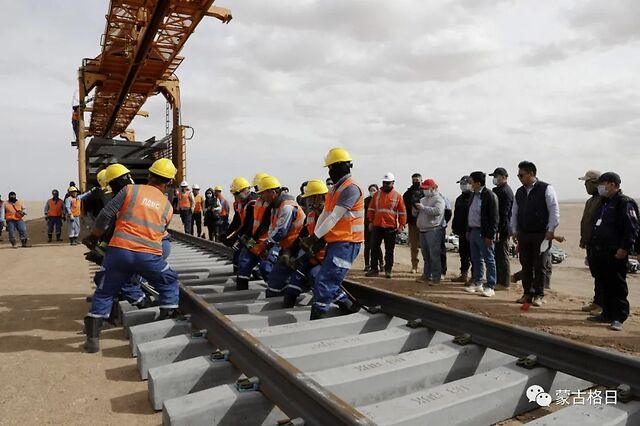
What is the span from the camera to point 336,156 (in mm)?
4160

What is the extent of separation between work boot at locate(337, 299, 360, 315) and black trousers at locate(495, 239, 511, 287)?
11.7 feet

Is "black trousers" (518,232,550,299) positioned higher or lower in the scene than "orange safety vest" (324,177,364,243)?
lower

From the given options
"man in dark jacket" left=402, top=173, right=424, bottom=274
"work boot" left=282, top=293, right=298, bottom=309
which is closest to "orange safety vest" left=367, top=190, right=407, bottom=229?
"man in dark jacket" left=402, top=173, right=424, bottom=274

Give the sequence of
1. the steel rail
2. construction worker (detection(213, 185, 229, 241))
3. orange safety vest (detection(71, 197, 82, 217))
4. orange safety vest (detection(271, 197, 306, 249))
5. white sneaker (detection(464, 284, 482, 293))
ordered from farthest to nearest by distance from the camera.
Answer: orange safety vest (detection(71, 197, 82, 217)) → construction worker (detection(213, 185, 229, 241)) → white sneaker (detection(464, 284, 482, 293)) → orange safety vest (detection(271, 197, 306, 249)) → the steel rail

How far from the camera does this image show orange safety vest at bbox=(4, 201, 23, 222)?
14.0 metres

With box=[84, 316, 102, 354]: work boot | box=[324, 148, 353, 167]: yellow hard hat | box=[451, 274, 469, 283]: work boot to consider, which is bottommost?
box=[451, 274, 469, 283]: work boot

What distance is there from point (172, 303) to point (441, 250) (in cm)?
502

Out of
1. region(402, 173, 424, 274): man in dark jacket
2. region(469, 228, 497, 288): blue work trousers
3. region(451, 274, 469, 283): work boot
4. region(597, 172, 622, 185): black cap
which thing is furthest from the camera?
region(402, 173, 424, 274): man in dark jacket

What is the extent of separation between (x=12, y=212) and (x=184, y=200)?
5584 millimetres

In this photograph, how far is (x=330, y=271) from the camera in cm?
407

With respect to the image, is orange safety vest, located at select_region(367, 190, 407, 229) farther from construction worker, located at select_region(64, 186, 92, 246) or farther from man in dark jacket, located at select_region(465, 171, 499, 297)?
construction worker, located at select_region(64, 186, 92, 246)

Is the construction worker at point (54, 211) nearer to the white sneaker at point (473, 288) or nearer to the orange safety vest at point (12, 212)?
the orange safety vest at point (12, 212)

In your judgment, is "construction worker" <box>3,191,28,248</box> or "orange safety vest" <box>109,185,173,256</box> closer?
"orange safety vest" <box>109,185,173,256</box>

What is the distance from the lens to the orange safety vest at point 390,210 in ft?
25.0
